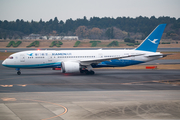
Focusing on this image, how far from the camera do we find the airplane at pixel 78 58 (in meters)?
38.7

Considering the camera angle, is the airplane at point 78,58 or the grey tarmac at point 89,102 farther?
the airplane at point 78,58

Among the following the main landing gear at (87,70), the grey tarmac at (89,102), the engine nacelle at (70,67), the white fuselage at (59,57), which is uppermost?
the white fuselage at (59,57)

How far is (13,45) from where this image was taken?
458 ft

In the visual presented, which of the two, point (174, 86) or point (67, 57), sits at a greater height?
point (67, 57)

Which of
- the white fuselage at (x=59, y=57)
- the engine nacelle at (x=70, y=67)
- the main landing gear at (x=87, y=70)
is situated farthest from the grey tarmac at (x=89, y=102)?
the main landing gear at (x=87, y=70)

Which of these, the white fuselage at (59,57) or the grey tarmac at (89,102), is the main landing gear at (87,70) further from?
the grey tarmac at (89,102)

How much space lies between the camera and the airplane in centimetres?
3869

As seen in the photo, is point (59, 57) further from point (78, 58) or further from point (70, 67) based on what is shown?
point (70, 67)

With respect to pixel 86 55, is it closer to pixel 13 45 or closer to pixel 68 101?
pixel 68 101

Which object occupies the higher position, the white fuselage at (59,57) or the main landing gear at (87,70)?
the white fuselage at (59,57)

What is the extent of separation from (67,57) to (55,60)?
2112 mm

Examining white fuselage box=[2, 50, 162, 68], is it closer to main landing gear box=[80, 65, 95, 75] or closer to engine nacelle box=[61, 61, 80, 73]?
main landing gear box=[80, 65, 95, 75]

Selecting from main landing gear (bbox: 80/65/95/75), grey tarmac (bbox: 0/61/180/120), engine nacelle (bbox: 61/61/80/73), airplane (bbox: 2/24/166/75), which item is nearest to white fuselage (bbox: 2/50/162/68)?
airplane (bbox: 2/24/166/75)

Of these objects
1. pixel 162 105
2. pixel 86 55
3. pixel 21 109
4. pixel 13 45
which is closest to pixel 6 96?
pixel 21 109
